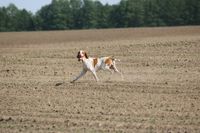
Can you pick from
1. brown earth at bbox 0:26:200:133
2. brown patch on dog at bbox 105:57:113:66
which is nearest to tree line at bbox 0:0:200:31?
brown earth at bbox 0:26:200:133

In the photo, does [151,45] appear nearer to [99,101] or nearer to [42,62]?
[42,62]

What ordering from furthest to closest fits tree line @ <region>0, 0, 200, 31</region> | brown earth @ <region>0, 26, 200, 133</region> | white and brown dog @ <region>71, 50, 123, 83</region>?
1. tree line @ <region>0, 0, 200, 31</region>
2. white and brown dog @ <region>71, 50, 123, 83</region>
3. brown earth @ <region>0, 26, 200, 133</region>

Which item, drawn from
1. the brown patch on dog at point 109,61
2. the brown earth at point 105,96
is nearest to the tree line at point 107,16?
the brown earth at point 105,96

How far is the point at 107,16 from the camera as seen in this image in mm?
79875

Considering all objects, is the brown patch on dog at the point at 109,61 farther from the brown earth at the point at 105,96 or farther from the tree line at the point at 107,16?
the tree line at the point at 107,16

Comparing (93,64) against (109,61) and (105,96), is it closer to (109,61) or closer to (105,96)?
(109,61)

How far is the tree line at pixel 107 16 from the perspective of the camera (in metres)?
76.8

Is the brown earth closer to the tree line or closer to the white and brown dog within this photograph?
the white and brown dog

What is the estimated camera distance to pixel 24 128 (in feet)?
36.1

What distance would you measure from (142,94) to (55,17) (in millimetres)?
67940

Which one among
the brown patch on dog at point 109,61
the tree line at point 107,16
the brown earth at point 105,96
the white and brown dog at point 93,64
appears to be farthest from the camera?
the tree line at point 107,16

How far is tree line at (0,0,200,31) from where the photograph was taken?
76.8 m

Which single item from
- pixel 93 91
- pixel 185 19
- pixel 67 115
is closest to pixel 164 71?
pixel 93 91

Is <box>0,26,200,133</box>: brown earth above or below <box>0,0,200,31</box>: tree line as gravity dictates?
below
